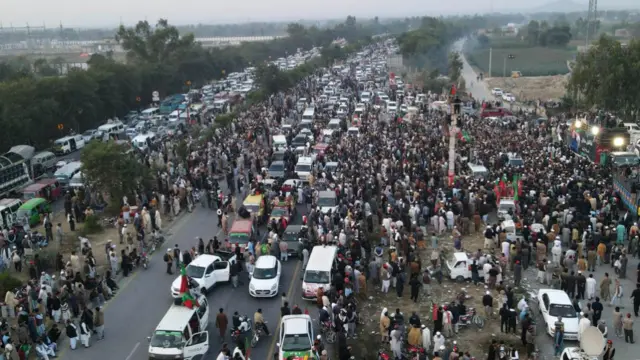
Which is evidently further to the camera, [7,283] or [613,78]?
[613,78]

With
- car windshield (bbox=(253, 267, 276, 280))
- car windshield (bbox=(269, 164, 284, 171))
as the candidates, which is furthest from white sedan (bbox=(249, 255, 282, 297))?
car windshield (bbox=(269, 164, 284, 171))

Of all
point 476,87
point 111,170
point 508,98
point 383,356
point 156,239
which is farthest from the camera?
point 476,87

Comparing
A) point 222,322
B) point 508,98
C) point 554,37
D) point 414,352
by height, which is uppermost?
point 554,37

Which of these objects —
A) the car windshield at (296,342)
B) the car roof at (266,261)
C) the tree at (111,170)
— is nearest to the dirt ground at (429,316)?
the car windshield at (296,342)

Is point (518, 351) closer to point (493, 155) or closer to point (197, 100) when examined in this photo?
point (493, 155)

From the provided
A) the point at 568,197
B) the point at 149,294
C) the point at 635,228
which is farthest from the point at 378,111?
the point at 149,294

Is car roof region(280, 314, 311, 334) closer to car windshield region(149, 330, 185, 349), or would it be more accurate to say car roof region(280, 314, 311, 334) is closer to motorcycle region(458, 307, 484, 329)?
car windshield region(149, 330, 185, 349)

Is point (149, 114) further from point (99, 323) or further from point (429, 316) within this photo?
point (429, 316)

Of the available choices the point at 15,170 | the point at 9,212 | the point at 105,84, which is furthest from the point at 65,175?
the point at 105,84

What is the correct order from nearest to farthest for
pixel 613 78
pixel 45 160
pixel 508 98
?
pixel 45 160 → pixel 613 78 → pixel 508 98
